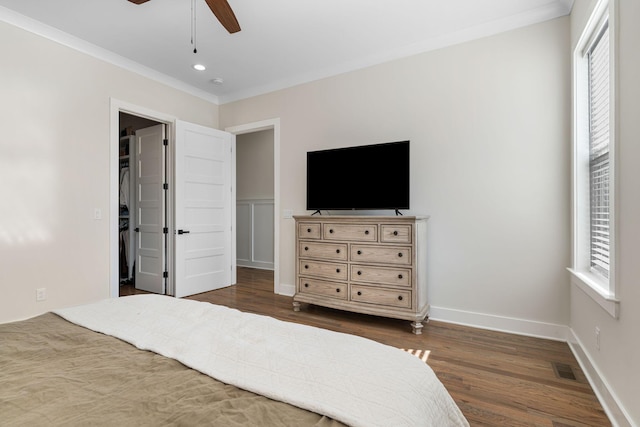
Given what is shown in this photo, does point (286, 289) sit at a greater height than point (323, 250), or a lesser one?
lesser

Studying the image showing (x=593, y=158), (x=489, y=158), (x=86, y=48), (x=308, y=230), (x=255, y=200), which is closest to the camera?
(x=593, y=158)

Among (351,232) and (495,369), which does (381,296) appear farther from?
(495,369)

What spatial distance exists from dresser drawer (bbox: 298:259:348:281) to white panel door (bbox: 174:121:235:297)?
1609 mm

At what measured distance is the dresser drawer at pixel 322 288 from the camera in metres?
3.25

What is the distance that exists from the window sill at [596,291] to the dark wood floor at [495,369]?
0.55 m

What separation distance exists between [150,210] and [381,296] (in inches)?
130

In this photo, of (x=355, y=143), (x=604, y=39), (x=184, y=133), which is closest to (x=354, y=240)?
(x=355, y=143)

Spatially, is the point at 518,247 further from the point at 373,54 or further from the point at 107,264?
the point at 107,264

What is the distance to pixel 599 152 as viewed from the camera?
2.23 metres

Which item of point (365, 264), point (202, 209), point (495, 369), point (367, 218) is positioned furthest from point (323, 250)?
point (202, 209)

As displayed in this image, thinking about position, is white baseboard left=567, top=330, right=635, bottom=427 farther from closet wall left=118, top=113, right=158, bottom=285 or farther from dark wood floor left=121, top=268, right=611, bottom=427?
closet wall left=118, top=113, right=158, bottom=285

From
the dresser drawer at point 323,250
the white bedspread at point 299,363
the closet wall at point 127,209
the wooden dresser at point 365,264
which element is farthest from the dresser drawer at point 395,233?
the closet wall at point 127,209

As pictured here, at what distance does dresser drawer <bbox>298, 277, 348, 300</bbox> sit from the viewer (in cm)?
325

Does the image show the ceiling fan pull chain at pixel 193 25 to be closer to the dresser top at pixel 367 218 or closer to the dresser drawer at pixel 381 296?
the dresser top at pixel 367 218
